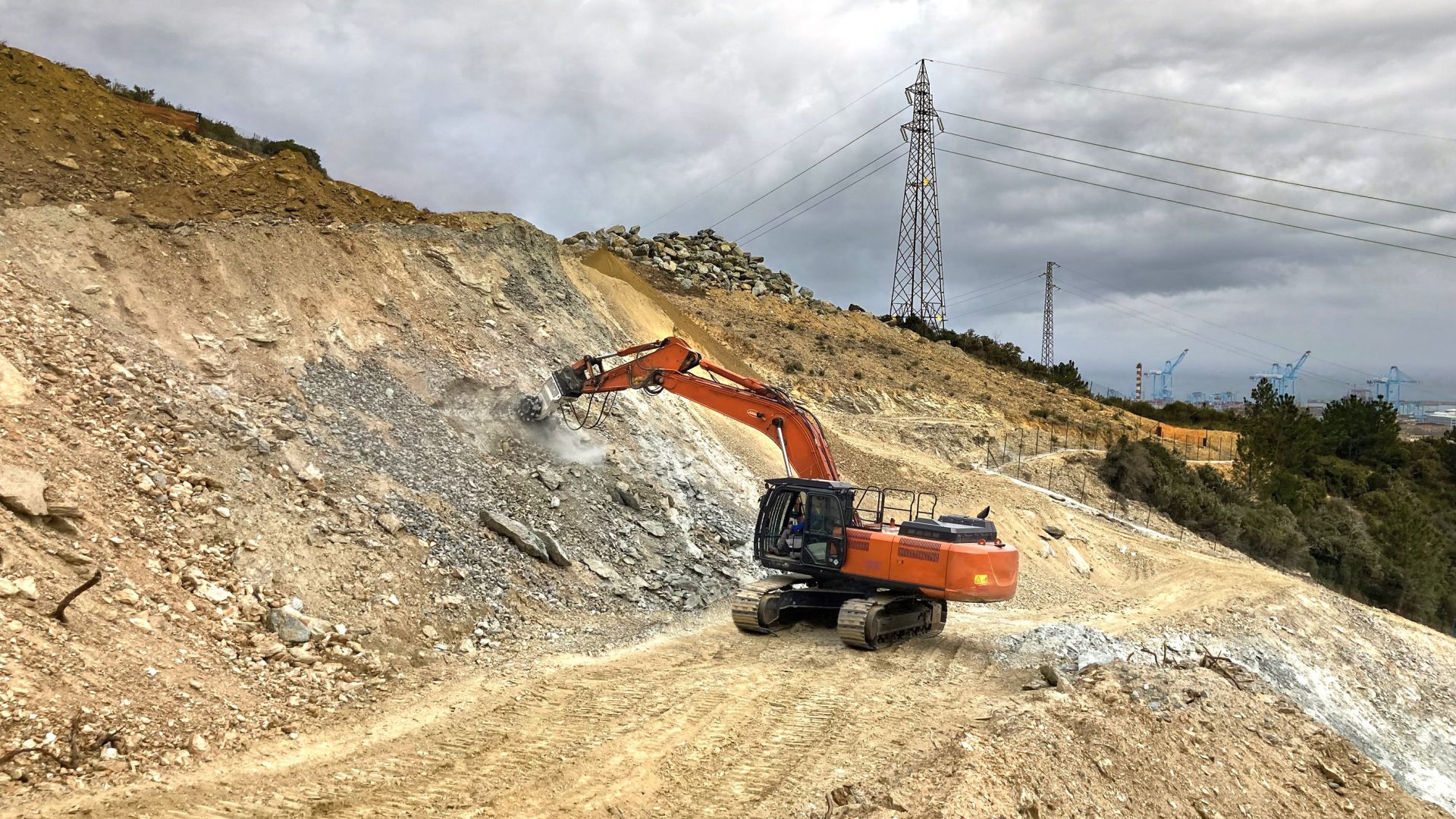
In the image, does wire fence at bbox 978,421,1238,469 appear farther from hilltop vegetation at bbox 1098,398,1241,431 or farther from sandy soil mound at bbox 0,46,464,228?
sandy soil mound at bbox 0,46,464,228

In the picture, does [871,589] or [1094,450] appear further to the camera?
[1094,450]

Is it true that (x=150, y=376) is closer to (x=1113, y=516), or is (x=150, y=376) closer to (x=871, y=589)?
(x=871, y=589)

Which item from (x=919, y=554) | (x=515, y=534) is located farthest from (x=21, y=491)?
(x=919, y=554)

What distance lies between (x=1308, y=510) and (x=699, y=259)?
90.0 ft

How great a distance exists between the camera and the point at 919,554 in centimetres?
1185

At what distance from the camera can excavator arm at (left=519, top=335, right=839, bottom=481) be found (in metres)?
13.8

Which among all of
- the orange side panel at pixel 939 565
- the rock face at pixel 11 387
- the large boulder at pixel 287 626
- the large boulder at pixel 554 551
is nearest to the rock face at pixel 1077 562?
the orange side panel at pixel 939 565

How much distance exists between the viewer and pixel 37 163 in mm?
14828

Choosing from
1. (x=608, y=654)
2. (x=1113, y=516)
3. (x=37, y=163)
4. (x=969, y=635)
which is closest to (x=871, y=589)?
(x=969, y=635)

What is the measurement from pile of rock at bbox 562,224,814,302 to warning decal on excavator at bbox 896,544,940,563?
28.2 meters

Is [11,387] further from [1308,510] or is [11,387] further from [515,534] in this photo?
[1308,510]

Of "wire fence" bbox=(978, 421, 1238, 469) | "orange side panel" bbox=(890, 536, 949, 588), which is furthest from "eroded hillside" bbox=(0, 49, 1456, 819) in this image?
"wire fence" bbox=(978, 421, 1238, 469)

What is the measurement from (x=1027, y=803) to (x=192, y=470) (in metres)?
9.40

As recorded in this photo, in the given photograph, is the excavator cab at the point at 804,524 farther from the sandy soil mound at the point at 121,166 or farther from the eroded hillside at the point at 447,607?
the sandy soil mound at the point at 121,166
